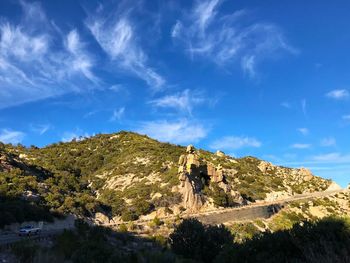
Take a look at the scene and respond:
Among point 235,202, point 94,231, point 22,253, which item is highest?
point 235,202

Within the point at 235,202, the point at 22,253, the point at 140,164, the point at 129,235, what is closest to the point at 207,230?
the point at 129,235

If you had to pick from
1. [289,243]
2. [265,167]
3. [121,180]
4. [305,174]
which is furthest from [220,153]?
[289,243]

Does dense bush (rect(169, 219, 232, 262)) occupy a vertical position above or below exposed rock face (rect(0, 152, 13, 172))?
below

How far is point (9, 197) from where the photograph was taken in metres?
41.5

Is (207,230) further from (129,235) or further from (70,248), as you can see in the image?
(70,248)

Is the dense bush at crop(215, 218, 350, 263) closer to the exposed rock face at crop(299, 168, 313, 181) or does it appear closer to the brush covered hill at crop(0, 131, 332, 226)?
the brush covered hill at crop(0, 131, 332, 226)

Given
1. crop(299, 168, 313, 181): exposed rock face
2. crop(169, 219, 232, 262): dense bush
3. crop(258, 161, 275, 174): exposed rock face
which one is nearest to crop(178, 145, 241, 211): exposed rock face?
crop(169, 219, 232, 262): dense bush

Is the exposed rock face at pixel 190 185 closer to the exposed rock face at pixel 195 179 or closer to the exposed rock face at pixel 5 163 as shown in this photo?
the exposed rock face at pixel 195 179

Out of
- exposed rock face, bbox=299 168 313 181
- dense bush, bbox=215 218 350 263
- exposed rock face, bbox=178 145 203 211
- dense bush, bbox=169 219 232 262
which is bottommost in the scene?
dense bush, bbox=215 218 350 263

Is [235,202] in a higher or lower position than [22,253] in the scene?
higher

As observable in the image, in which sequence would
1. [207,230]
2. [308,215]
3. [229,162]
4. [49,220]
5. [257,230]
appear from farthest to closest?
[229,162] < [308,215] < [257,230] < [49,220] < [207,230]

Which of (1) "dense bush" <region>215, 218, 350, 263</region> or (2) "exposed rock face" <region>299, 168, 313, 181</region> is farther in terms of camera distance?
(2) "exposed rock face" <region>299, 168, 313, 181</region>

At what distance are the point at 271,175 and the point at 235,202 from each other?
34.1 m

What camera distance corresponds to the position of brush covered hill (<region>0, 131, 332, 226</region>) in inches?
1874
